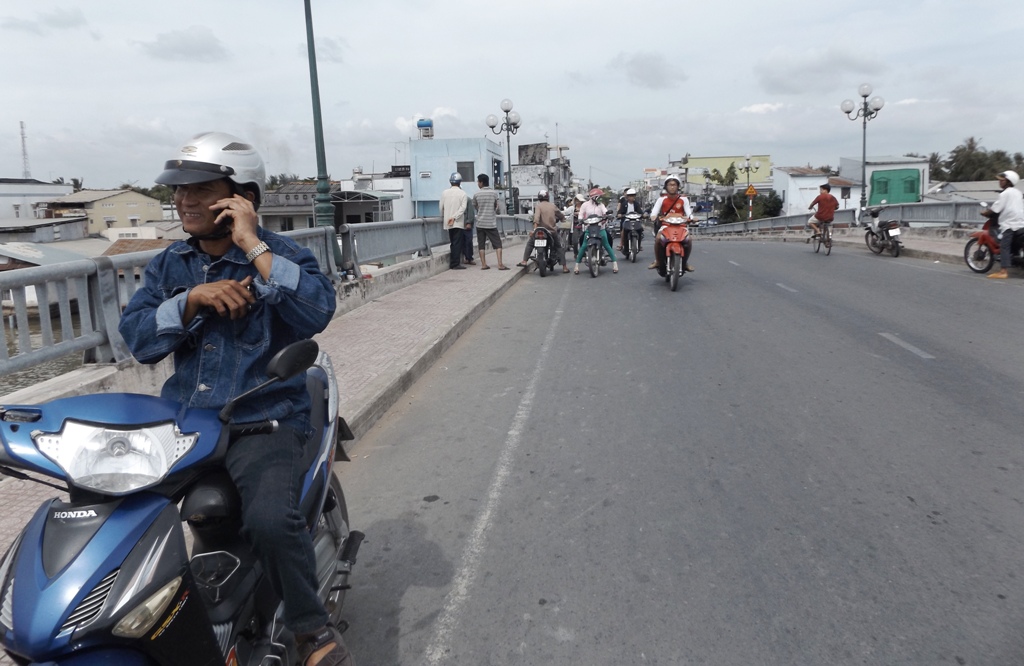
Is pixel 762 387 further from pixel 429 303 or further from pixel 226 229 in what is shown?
pixel 429 303

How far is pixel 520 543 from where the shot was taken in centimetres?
417

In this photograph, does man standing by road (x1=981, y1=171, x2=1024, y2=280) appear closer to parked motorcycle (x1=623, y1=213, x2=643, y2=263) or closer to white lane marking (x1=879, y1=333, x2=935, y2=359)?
white lane marking (x1=879, y1=333, x2=935, y2=359)

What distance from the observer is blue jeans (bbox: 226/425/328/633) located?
7.98 ft

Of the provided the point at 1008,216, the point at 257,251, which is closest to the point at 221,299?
the point at 257,251

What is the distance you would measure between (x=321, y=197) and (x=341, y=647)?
1224cm

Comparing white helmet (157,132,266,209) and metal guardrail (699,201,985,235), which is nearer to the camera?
white helmet (157,132,266,209)

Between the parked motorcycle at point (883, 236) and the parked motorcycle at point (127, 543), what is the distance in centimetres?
2065

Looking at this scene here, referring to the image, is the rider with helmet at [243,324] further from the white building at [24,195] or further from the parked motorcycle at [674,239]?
the white building at [24,195]

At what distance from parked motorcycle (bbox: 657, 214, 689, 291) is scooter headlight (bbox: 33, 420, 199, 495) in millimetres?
12345

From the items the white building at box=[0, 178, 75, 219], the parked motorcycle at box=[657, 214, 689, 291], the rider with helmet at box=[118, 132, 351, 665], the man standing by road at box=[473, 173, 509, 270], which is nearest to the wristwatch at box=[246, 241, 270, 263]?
the rider with helmet at box=[118, 132, 351, 665]

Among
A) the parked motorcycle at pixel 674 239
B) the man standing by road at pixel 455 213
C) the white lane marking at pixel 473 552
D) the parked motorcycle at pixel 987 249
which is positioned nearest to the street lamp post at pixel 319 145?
the man standing by road at pixel 455 213

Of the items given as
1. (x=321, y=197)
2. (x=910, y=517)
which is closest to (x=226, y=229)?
(x=910, y=517)

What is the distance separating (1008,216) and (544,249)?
29.2 feet

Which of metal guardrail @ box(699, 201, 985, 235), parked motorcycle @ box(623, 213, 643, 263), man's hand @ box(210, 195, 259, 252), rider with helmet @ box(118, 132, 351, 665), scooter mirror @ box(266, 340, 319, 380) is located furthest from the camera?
metal guardrail @ box(699, 201, 985, 235)
